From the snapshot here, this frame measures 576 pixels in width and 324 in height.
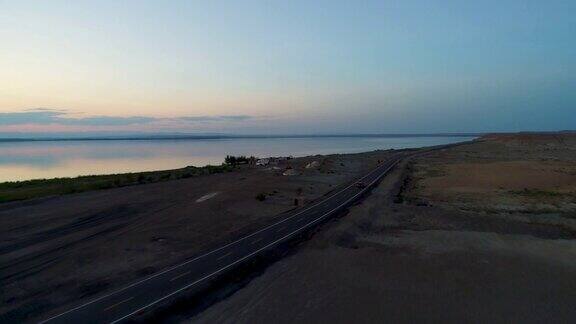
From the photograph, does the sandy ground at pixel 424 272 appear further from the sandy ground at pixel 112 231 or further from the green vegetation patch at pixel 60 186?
the green vegetation patch at pixel 60 186

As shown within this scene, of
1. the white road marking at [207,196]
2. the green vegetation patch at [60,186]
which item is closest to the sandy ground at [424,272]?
the white road marking at [207,196]

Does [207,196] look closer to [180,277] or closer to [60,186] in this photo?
[60,186]

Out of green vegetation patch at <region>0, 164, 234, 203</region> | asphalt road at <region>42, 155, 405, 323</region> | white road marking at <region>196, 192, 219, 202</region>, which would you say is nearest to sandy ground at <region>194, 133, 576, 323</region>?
asphalt road at <region>42, 155, 405, 323</region>

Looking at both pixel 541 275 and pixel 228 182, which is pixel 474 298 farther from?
pixel 228 182

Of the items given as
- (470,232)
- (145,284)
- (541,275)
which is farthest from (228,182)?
(541,275)

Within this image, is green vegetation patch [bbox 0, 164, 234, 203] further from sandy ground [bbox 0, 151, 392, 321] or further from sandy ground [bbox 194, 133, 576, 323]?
sandy ground [bbox 194, 133, 576, 323]

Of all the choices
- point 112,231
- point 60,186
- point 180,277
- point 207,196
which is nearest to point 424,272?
point 180,277
